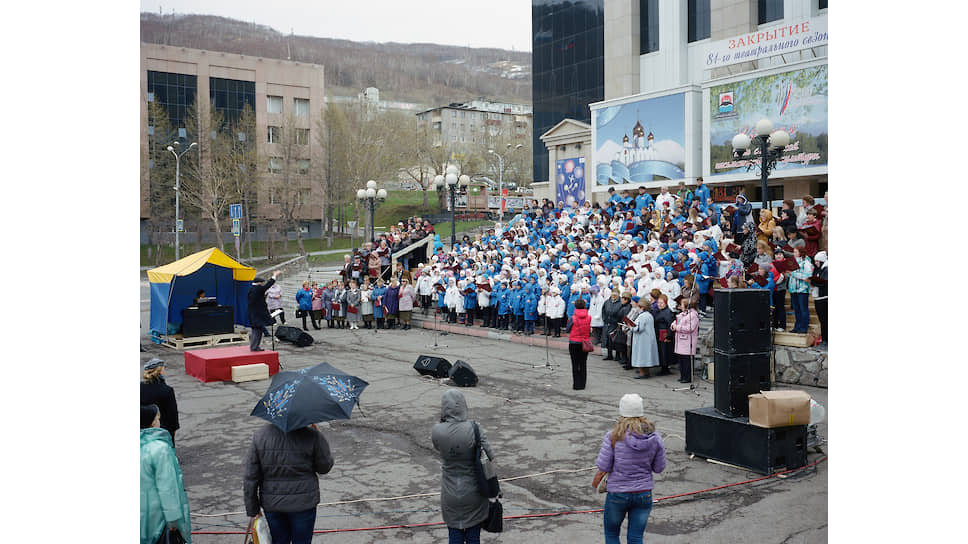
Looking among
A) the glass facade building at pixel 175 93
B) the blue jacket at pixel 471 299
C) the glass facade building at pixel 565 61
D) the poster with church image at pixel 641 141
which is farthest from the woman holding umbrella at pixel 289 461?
the glass facade building at pixel 175 93

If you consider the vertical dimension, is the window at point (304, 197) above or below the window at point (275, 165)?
below

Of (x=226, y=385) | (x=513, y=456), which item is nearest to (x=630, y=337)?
(x=513, y=456)

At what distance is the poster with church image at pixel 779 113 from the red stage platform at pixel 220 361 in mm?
18403

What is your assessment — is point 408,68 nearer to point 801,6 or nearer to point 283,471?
point 801,6

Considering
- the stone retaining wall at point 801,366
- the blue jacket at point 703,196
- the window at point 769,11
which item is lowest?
the stone retaining wall at point 801,366

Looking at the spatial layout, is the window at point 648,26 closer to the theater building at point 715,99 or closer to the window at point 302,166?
the theater building at point 715,99

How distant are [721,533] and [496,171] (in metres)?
89.4

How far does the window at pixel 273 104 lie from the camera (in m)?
52.3

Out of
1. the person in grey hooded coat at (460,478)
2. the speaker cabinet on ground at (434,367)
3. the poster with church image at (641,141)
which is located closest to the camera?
the person in grey hooded coat at (460,478)

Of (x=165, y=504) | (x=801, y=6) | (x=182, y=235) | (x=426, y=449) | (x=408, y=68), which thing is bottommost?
(x=426, y=449)

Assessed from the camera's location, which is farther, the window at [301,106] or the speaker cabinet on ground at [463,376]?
the window at [301,106]

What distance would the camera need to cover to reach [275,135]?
169 ft

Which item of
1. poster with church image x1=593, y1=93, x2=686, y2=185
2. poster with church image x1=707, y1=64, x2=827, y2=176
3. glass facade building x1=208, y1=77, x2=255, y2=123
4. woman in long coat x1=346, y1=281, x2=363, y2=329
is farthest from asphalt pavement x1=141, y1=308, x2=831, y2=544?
glass facade building x1=208, y1=77, x2=255, y2=123

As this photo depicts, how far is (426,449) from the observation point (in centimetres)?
923
